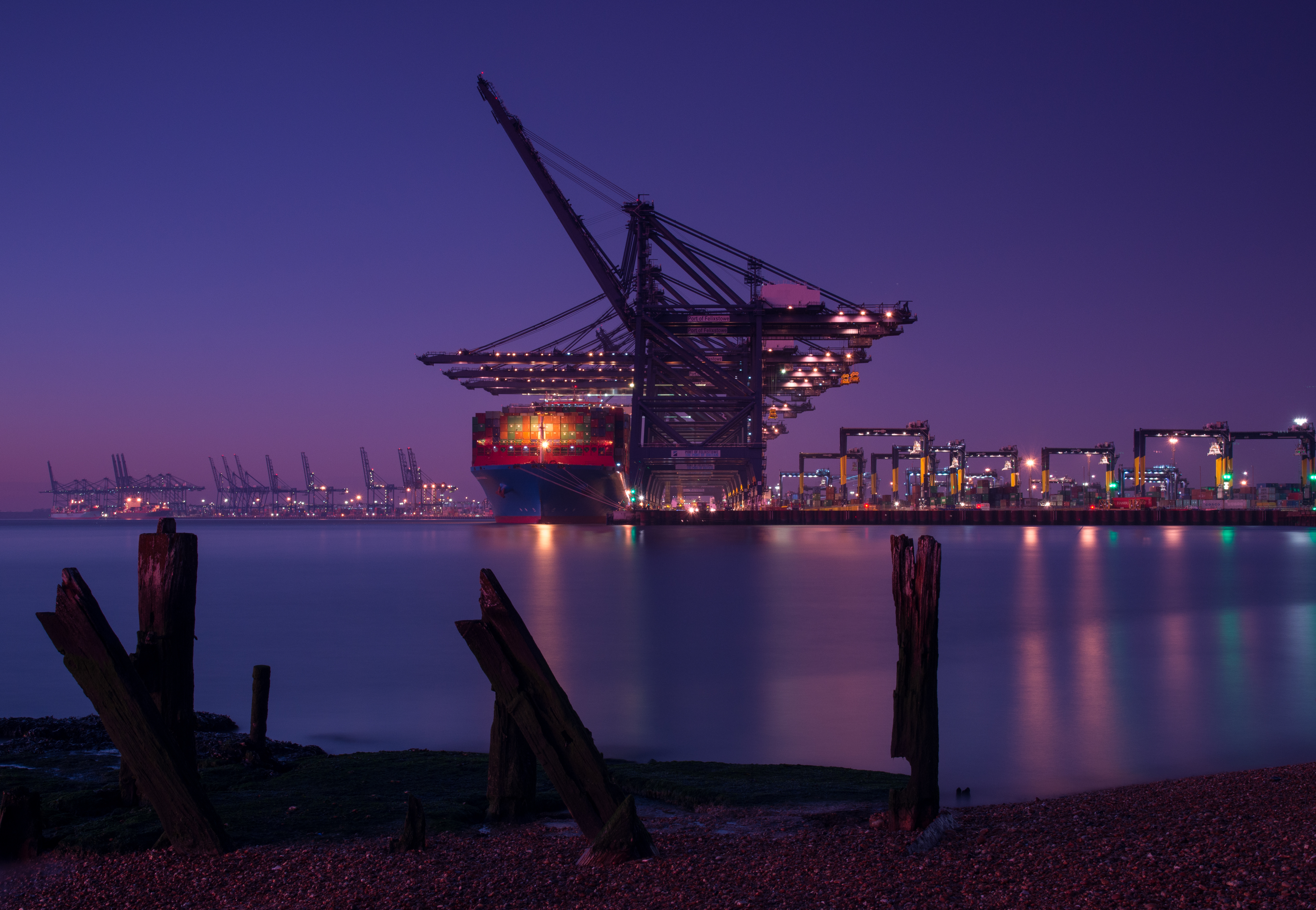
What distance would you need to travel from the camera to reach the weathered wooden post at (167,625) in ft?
18.0

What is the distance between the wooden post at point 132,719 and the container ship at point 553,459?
235ft

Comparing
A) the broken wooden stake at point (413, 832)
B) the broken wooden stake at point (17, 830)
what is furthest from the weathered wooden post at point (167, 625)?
the broken wooden stake at point (413, 832)

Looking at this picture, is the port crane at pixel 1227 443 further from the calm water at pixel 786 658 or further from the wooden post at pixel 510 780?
the wooden post at pixel 510 780

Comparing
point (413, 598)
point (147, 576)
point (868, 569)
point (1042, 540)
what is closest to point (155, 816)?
point (147, 576)

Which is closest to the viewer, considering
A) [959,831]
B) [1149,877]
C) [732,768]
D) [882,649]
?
[1149,877]

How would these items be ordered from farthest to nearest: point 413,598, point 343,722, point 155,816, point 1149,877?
point 413,598
point 343,722
point 155,816
point 1149,877

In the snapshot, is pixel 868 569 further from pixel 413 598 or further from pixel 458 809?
pixel 458 809

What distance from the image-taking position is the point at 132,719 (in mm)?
4816

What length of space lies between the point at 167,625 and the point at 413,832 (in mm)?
1925

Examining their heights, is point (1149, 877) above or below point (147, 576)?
below

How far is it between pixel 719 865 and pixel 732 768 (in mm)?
2989

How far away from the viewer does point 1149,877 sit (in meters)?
4.13

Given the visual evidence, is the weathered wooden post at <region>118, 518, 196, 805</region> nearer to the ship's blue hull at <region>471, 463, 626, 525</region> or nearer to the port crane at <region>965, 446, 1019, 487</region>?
the ship's blue hull at <region>471, 463, 626, 525</region>

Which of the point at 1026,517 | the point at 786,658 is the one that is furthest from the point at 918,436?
the point at 786,658
